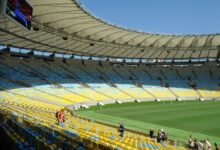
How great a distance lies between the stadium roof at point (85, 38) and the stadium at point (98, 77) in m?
0.13

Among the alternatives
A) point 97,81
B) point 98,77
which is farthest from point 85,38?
point 98,77

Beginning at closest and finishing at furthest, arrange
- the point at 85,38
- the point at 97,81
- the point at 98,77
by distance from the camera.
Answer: the point at 85,38 → the point at 97,81 → the point at 98,77

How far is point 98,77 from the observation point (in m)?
59.3

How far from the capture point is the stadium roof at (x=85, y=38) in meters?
35.1

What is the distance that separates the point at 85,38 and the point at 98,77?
14.6m

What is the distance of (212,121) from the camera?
98.1ft

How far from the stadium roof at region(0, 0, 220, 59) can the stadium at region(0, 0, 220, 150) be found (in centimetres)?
13

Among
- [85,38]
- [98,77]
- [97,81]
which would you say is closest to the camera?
[85,38]

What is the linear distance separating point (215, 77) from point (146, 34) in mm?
25004

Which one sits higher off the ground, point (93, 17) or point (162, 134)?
point (93, 17)

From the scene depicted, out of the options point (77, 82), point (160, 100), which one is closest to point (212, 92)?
point (160, 100)

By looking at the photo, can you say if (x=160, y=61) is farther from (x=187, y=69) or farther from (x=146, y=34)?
(x=146, y=34)

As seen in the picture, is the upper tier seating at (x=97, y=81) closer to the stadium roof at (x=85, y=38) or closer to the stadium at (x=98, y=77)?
the stadium at (x=98, y=77)

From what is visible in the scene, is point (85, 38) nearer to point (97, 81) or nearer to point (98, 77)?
point (97, 81)
